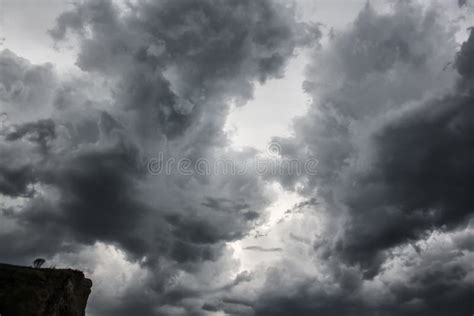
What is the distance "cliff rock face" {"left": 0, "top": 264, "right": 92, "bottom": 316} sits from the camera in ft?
278

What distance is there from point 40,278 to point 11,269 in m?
5.67

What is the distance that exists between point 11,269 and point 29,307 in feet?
27.7

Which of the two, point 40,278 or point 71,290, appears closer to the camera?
point 40,278

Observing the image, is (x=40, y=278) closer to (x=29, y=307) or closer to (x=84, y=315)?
(x=29, y=307)

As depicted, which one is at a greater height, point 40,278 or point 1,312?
point 40,278

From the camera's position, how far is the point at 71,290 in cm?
9575

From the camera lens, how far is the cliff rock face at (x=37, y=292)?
3339 inches

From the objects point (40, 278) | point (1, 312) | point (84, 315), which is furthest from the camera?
point (84, 315)

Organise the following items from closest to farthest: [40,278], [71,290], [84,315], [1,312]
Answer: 1. [1,312]
2. [40,278]
3. [71,290]
4. [84,315]

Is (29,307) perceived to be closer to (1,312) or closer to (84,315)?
(1,312)

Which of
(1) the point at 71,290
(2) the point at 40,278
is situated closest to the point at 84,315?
(1) the point at 71,290

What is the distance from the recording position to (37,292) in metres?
87.6

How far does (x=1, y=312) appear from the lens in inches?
3290

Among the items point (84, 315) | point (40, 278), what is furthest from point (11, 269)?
point (84, 315)
